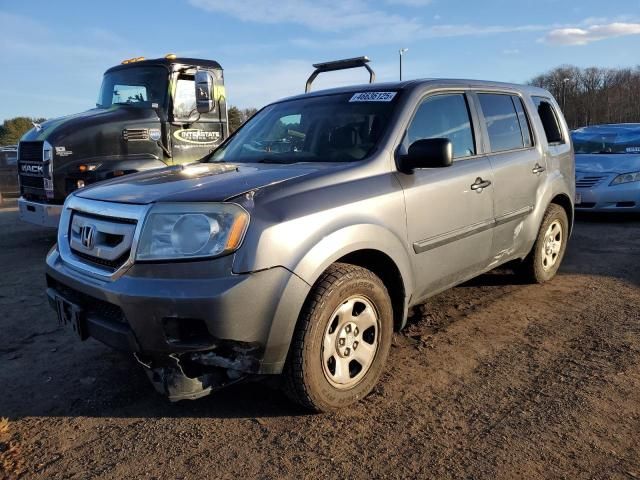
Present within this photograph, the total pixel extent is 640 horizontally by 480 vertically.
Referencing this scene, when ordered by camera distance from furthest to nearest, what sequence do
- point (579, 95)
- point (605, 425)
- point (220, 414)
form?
point (579, 95)
point (220, 414)
point (605, 425)

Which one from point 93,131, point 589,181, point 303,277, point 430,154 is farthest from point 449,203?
point 589,181

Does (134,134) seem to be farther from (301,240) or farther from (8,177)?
(8,177)

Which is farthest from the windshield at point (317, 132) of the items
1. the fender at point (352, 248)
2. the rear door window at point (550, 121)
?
the rear door window at point (550, 121)

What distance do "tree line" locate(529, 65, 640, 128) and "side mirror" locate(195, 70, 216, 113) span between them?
2860 inches

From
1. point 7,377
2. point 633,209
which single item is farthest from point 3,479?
point 633,209

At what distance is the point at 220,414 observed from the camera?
9.82 ft

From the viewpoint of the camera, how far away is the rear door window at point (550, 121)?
17.3ft

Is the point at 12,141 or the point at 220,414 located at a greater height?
the point at 12,141

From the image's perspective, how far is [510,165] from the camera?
433cm

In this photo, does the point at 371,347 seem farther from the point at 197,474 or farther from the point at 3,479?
the point at 3,479

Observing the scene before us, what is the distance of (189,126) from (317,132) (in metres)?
4.32

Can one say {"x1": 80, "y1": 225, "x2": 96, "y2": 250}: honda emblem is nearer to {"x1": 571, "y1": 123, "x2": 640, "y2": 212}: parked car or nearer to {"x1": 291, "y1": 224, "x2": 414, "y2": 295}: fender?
{"x1": 291, "y1": 224, "x2": 414, "y2": 295}: fender

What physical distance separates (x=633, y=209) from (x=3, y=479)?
28.9 ft

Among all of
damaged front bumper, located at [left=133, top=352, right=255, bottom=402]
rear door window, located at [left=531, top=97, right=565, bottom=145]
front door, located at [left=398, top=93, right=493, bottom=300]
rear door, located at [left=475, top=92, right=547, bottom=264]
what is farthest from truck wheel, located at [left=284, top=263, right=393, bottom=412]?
rear door window, located at [left=531, top=97, right=565, bottom=145]
